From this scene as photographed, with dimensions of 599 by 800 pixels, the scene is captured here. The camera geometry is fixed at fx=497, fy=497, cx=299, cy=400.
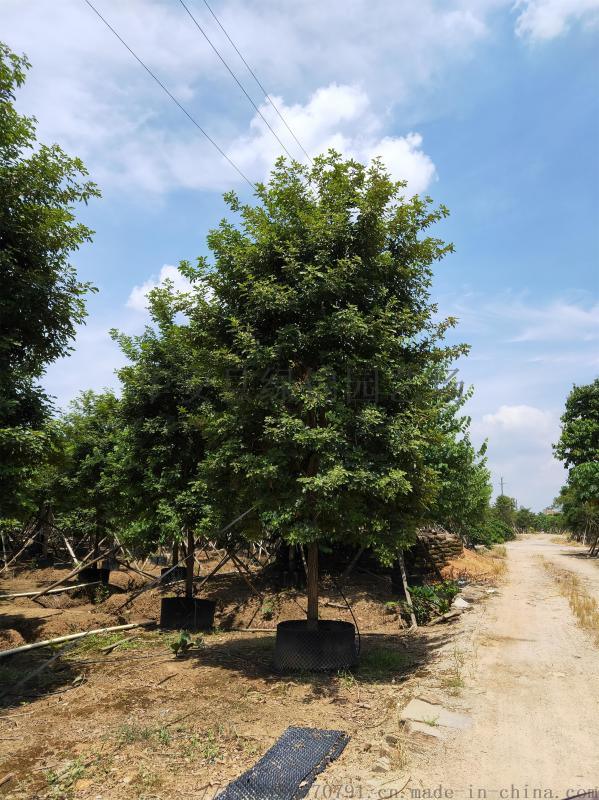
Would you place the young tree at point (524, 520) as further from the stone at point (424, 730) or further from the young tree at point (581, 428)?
the stone at point (424, 730)

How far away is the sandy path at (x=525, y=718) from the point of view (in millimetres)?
4754

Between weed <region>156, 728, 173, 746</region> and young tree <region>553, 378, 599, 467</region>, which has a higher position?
young tree <region>553, 378, 599, 467</region>

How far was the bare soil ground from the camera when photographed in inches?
186

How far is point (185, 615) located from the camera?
501 inches

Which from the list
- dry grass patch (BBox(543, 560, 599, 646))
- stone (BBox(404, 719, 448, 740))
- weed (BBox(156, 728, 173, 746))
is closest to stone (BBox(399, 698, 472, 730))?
stone (BBox(404, 719, 448, 740))

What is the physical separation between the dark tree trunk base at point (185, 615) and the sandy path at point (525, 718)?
6.61 m

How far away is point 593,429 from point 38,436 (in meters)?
39.8

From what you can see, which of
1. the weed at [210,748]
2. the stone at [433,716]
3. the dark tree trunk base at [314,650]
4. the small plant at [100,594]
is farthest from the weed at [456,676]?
the small plant at [100,594]

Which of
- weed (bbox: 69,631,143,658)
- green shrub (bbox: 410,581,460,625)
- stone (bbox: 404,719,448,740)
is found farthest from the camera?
green shrub (bbox: 410,581,460,625)

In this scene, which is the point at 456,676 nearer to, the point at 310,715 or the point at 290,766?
the point at 310,715

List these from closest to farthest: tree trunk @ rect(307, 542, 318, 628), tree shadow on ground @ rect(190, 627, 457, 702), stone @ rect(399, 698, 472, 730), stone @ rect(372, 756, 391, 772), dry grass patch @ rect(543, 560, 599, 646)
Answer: stone @ rect(372, 756, 391, 772) < stone @ rect(399, 698, 472, 730) < tree shadow on ground @ rect(190, 627, 457, 702) < tree trunk @ rect(307, 542, 318, 628) < dry grass patch @ rect(543, 560, 599, 646)

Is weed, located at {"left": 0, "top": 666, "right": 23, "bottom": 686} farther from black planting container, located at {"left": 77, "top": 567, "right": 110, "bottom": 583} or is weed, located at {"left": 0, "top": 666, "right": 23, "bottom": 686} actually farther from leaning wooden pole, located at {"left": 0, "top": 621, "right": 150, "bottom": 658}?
black planting container, located at {"left": 77, "top": 567, "right": 110, "bottom": 583}

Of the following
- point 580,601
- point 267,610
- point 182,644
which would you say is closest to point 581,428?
point 580,601

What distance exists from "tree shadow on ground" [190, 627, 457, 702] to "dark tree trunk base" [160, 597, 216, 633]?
741 millimetres
